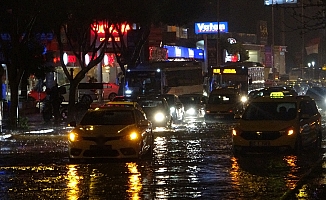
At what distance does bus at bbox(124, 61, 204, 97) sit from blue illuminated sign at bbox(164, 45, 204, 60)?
49.5 ft

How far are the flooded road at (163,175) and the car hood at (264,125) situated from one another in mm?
759

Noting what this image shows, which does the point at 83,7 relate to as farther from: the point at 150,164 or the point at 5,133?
the point at 150,164

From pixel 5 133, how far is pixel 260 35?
293 feet

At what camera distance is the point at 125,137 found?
1964cm

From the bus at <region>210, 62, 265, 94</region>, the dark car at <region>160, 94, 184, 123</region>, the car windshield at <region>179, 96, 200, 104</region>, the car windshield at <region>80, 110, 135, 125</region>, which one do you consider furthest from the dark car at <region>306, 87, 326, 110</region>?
the car windshield at <region>80, 110, 135, 125</region>

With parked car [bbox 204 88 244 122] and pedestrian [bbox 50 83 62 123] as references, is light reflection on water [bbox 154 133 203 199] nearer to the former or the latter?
pedestrian [bbox 50 83 62 123]

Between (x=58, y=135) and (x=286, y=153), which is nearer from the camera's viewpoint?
(x=286, y=153)

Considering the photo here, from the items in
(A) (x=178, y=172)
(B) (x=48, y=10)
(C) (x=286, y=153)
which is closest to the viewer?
(A) (x=178, y=172)

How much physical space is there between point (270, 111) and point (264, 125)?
136 cm

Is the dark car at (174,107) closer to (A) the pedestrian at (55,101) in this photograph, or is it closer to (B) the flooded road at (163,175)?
(A) the pedestrian at (55,101)

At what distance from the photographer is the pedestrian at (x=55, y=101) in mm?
38431

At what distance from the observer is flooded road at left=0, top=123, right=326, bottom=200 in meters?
14.2

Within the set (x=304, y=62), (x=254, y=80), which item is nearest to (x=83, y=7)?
(x=254, y=80)

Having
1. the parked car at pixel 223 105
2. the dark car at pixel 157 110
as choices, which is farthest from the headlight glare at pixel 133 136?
the parked car at pixel 223 105
